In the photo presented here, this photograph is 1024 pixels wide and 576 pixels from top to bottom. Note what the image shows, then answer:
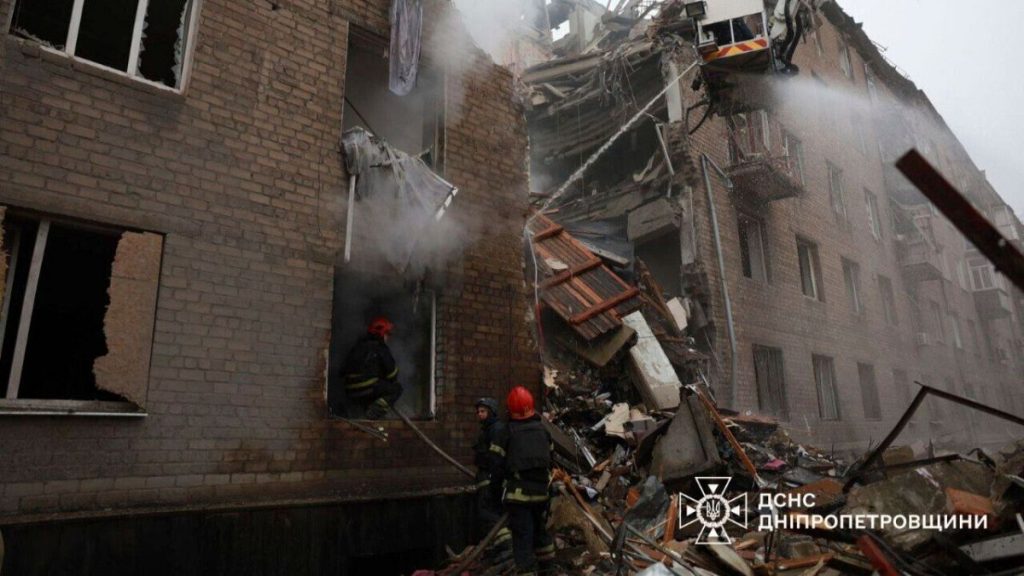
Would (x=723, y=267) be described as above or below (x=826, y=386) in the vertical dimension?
above

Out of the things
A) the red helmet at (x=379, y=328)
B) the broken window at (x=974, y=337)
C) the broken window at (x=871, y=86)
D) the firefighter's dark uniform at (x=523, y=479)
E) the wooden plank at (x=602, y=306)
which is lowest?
the firefighter's dark uniform at (x=523, y=479)

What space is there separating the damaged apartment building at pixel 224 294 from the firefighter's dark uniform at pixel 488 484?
20 cm

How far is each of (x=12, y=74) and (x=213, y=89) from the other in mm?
1387

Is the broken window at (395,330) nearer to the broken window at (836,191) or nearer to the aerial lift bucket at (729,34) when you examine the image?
the aerial lift bucket at (729,34)

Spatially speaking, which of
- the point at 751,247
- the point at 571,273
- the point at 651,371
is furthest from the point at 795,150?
the point at 651,371

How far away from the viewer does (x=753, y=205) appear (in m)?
13.4

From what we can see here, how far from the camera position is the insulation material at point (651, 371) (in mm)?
8711

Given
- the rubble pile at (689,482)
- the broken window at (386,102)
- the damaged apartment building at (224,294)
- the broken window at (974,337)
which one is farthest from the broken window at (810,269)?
the broken window at (974,337)

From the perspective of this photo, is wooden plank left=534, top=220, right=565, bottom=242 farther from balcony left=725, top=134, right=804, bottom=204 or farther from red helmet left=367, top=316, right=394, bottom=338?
balcony left=725, top=134, right=804, bottom=204

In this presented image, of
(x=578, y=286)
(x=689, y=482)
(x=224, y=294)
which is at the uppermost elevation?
(x=578, y=286)

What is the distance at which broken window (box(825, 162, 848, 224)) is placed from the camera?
1662cm

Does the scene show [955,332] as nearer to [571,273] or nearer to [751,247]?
[751,247]

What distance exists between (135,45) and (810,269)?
572 inches

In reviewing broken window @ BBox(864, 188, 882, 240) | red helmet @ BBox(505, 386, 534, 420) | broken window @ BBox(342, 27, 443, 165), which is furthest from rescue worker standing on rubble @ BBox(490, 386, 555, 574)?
broken window @ BBox(864, 188, 882, 240)
